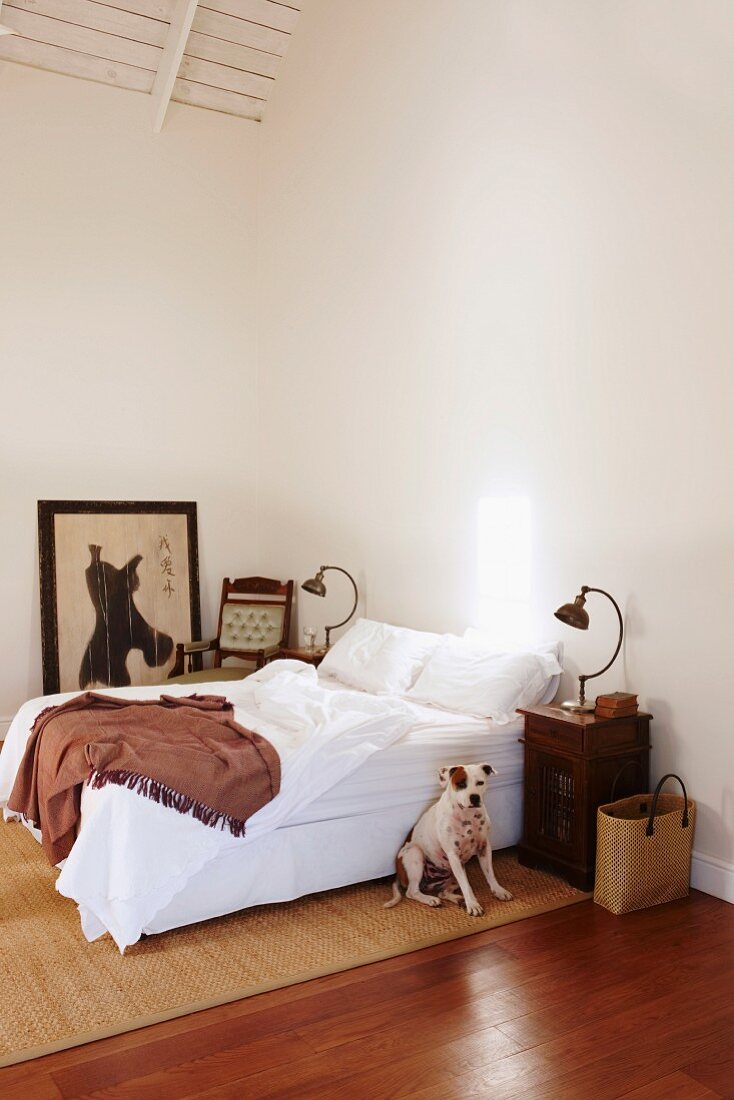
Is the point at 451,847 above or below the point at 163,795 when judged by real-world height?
below

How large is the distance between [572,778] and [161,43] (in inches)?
203

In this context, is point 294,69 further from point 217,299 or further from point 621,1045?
point 621,1045

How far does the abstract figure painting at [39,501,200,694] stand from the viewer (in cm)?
593

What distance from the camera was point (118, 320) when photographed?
6.18 metres

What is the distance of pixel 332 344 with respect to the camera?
5863mm

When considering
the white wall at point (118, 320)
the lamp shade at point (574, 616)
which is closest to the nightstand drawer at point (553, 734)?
the lamp shade at point (574, 616)

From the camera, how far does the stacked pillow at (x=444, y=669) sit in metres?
4.02

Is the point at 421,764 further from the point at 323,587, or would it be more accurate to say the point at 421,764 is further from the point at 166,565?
the point at 166,565

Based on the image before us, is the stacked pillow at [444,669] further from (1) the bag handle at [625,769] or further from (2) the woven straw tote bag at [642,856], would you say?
(2) the woven straw tote bag at [642,856]

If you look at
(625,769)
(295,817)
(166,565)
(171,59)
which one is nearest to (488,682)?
(625,769)

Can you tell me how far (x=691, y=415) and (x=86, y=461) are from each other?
4.00 m

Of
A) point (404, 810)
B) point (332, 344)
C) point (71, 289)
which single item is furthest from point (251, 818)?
point (71, 289)

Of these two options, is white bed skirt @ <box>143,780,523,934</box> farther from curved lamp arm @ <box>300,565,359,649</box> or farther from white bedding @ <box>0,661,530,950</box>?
curved lamp arm @ <box>300,565,359,649</box>

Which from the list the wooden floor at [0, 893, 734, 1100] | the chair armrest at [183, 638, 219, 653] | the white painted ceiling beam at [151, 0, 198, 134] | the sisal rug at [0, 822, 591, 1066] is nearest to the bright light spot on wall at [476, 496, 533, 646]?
the sisal rug at [0, 822, 591, 1066]
